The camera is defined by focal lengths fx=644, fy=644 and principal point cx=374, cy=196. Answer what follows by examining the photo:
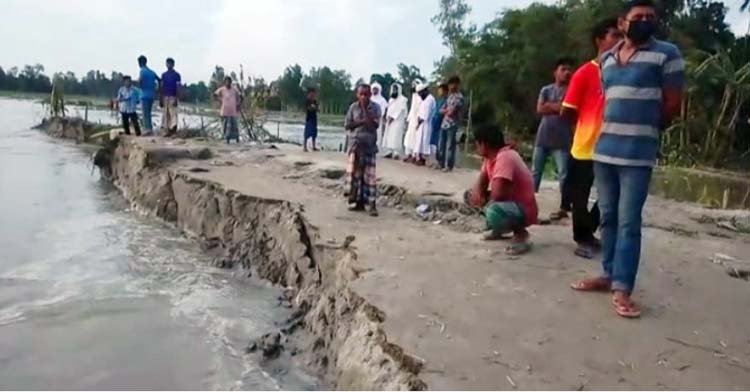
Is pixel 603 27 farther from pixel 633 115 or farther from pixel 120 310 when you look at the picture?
pixel 120 310

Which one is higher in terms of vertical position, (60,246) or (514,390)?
(514,390)

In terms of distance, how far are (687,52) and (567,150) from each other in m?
20.7

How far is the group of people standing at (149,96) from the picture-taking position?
13.4 m

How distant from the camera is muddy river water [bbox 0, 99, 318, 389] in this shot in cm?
438

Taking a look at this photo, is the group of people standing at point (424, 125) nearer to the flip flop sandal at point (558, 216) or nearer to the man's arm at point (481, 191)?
the flip flop sandal at point (558, 216)

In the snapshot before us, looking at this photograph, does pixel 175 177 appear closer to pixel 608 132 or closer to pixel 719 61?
pixel 608 132

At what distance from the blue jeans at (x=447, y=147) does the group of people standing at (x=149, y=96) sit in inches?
241

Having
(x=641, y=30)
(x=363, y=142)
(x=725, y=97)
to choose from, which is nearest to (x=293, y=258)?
(x=363, y=142)

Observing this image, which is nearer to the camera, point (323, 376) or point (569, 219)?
point (323, 376)

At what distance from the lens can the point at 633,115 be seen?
361 cm

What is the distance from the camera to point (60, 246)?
312 inches

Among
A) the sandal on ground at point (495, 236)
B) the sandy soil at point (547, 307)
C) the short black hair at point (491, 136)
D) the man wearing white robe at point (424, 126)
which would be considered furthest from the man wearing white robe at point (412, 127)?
the short black hair at point (491, 136)

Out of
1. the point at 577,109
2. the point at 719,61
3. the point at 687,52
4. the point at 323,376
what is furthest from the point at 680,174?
the point at 323,376

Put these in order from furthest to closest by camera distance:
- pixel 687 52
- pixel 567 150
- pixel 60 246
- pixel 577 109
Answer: pixel 687 52, pixel 60 246, pixel 567 150, pixel 577 109
